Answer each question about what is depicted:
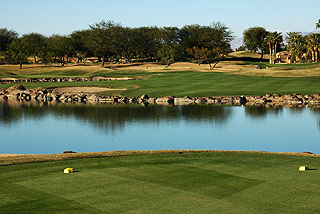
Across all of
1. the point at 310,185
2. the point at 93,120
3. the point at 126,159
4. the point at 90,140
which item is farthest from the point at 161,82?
the point at 310,185

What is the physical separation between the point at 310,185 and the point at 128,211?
5810mm

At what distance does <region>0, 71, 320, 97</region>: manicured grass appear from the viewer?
234ft

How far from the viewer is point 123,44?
14588 cm

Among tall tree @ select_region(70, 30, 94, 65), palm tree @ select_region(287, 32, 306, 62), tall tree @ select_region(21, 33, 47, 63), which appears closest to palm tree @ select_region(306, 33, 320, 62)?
palm tree @ select_region(287, 32, 306, 62)

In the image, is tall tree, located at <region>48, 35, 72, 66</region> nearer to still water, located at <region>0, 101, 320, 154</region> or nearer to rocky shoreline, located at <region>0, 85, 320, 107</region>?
rocky shoreline, located at <region>0, 85, 320, 107</region>

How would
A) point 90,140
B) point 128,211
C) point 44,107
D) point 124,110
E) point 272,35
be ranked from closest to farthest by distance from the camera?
point 128,211 → point 90,140 → point 124,110 → point 44,107 → point 272,35

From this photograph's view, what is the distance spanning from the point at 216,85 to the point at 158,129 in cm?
3994

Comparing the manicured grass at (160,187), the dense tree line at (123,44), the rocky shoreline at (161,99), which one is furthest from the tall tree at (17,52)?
the manicured grass at (160,187)

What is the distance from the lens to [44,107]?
6444 centimetres

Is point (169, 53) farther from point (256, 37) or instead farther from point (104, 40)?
point (256, 37)

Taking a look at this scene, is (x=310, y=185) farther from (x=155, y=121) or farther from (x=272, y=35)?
(x=272, y=35)

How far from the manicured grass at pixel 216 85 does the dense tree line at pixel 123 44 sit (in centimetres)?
3286

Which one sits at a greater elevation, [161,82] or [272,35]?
[272,35]

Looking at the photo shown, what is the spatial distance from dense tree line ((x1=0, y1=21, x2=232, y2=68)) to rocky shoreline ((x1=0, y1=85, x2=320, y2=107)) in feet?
175
